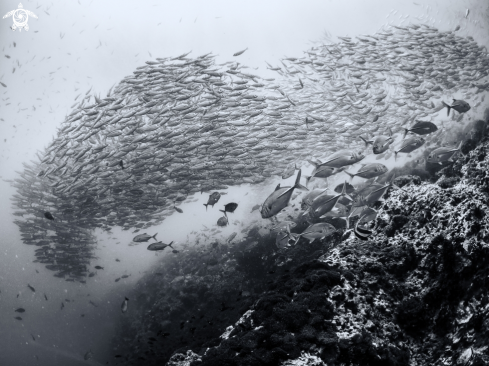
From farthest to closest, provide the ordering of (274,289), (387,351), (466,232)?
(274,289) → (466,232) → (387,351)

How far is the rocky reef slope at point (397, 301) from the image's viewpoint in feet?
7.63

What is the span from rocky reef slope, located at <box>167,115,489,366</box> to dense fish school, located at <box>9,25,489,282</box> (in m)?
3.32

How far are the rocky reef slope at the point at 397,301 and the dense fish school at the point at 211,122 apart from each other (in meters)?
3.32

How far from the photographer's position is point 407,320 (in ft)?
8.89

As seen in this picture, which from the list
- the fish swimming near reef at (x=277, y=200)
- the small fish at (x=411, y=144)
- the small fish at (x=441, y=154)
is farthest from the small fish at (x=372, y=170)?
the fish swimming near reef at (x=277, y=200)

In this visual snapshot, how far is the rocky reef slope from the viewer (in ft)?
7.63

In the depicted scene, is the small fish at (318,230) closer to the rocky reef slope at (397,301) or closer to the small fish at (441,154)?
the rocky reef slope at (397,301)

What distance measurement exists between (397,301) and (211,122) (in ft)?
23.1

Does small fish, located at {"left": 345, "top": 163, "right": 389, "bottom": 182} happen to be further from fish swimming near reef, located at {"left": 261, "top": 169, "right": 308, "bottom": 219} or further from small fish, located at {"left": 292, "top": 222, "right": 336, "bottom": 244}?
fish swimming near reef, located at {"left": 261, "top": 169, "right": 308, "bottom": 219}

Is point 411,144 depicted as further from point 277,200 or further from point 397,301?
point 277,200

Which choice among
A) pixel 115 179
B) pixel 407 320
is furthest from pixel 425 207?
pixel 115 179

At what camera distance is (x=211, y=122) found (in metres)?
8.57

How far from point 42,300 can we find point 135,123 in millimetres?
47395

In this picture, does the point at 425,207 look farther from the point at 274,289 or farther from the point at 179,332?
the point at 179,332
